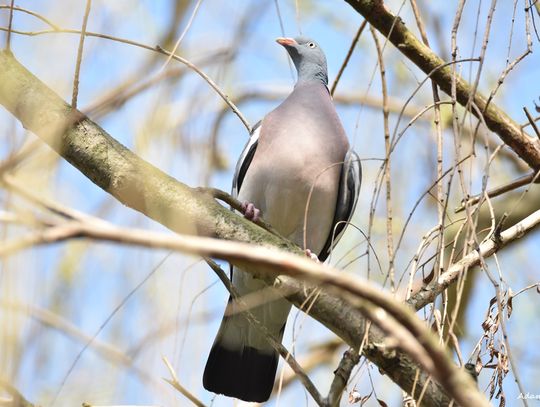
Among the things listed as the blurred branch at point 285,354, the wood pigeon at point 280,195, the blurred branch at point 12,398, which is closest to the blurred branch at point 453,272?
the blurred branch at point 285,354

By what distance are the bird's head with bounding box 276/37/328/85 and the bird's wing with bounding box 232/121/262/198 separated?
1.80 ft

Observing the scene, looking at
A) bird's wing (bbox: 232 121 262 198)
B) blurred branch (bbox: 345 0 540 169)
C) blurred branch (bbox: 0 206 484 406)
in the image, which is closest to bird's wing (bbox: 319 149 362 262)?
bird's wing (bbox: 232 121 262 198)

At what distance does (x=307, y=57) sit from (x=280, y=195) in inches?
44.9

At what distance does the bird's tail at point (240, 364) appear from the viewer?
4.00 m

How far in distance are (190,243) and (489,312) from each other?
1407mm

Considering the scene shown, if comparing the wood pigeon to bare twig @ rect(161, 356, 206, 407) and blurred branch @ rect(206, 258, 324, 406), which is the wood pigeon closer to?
blurred branch @ rect(206, 258, 324, 406)

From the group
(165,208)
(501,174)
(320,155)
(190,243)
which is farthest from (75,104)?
(501,174)

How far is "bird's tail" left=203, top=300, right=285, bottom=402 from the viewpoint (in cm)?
400

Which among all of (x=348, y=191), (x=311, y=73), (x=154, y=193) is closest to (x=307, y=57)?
(x=311, y=73)

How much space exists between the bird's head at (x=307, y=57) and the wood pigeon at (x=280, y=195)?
1.36ft

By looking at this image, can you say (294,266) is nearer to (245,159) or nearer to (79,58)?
(79,58)

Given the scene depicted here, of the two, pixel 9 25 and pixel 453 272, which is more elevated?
pixel 9 25

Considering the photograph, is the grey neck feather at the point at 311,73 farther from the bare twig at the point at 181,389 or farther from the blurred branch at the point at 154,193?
the bare twig at the point at 181,389

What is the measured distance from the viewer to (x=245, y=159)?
4.23m
